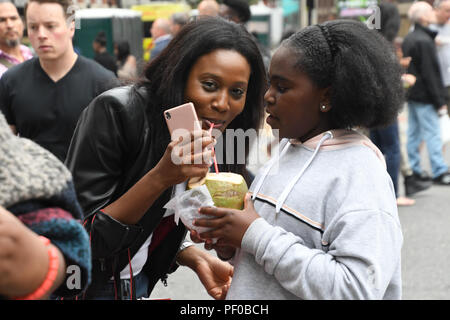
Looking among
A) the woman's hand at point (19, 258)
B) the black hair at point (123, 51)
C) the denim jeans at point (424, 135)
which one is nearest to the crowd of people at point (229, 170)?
the woman's hand at point (19, 258)

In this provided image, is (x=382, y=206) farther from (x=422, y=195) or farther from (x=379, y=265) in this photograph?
(x=422, y=195)

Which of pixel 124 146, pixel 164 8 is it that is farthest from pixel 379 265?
pixel 164 8

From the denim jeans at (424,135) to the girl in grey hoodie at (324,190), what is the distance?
617 cm

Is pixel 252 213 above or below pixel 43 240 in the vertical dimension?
below

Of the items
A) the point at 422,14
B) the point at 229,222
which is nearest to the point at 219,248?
the point at 229,222

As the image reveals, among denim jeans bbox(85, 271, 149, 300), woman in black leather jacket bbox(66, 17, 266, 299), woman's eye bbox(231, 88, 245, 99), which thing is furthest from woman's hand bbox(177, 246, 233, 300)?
woman's eye bbox(231, 88, 245, 99)

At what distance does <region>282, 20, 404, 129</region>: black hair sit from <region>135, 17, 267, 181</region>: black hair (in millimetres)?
514

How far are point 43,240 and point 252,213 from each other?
76 centimetres

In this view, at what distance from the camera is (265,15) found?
2514 cm

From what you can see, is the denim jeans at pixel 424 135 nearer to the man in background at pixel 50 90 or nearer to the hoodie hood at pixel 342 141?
the man in background at pixel 50 90

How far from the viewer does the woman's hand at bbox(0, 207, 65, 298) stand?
0.93m

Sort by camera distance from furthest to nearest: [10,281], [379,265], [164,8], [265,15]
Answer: [265,15] → [164,8] → [379,265] → [10,281]

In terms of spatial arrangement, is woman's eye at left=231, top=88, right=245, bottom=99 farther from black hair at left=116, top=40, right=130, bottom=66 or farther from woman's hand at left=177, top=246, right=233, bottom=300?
black hair at left=116, top=40, right=130, bottom=66

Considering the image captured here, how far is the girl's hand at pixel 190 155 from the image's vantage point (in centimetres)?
180
